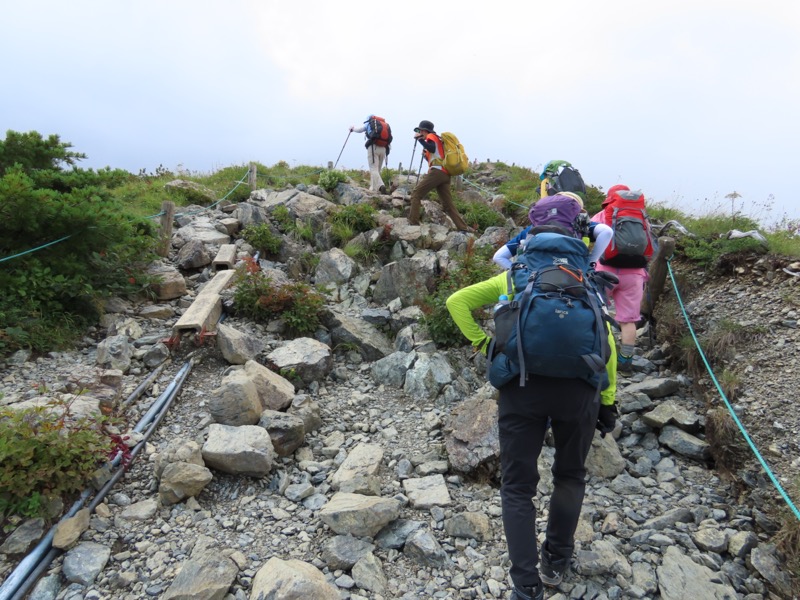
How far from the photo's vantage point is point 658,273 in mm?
7016

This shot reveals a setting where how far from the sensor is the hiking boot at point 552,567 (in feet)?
10.7

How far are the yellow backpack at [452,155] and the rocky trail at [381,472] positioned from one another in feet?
14.2

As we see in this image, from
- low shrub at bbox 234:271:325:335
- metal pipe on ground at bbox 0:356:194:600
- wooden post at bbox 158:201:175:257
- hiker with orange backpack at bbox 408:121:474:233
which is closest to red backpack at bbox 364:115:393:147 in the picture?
hiker with orange backpack at bbox 408:121:474:233

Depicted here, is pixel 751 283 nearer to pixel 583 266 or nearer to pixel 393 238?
pixel 583 266

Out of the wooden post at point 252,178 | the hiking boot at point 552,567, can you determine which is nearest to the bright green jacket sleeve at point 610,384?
Answer: the hiking boot at point 552,567

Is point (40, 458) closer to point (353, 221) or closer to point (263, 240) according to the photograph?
point (263, 240)

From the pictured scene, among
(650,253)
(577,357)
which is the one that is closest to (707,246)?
(650,253)

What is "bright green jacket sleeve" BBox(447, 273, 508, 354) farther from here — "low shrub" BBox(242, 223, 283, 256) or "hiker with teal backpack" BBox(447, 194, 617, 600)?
"low shrub" BBox(242, 223, 283, 256)

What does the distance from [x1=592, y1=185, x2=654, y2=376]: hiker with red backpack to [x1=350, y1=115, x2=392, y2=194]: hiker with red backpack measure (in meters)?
8.61

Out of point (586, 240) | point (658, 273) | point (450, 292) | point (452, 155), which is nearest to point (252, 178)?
point (452, 155)

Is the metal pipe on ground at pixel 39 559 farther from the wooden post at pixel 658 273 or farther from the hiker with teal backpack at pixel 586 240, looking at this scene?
the wooden post at pixel 658 273

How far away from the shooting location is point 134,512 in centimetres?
387

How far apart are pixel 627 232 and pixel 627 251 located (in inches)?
8.6

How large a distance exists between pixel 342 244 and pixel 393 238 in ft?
3.85
